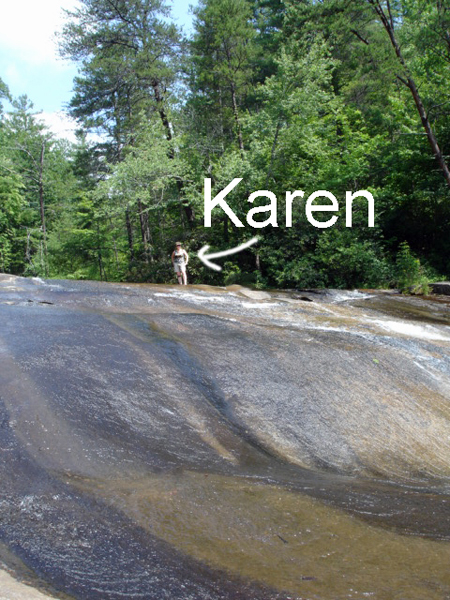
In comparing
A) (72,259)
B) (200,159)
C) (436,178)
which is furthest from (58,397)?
(72,259)

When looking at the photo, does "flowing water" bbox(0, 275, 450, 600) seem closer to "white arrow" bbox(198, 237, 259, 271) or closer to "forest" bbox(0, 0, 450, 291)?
"forest" bbox(0, 0, 450, 291)

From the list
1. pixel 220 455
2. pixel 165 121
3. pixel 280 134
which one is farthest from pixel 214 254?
pixel 220 455

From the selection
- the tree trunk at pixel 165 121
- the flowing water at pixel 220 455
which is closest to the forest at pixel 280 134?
the tree trunk at pixel 165 121

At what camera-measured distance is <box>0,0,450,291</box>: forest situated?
17.5 meters

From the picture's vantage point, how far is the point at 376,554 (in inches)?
117

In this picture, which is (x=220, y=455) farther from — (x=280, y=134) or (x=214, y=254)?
(x=214, y=254)

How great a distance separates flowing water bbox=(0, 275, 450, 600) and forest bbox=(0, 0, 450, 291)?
34.4 ft

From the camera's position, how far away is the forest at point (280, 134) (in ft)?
57.3

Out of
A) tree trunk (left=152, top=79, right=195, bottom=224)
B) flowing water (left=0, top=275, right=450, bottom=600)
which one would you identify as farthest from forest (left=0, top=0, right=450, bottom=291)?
flowing water (left=0, top=275, right=450, bottom=600)

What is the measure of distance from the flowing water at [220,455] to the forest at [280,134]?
10.5 meters

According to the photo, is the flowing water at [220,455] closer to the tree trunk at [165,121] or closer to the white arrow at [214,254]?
the white arrow at [214,254]

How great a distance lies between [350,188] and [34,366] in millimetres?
16733

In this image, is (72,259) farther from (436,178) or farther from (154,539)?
(154,539)

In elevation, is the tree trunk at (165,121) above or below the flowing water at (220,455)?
above
